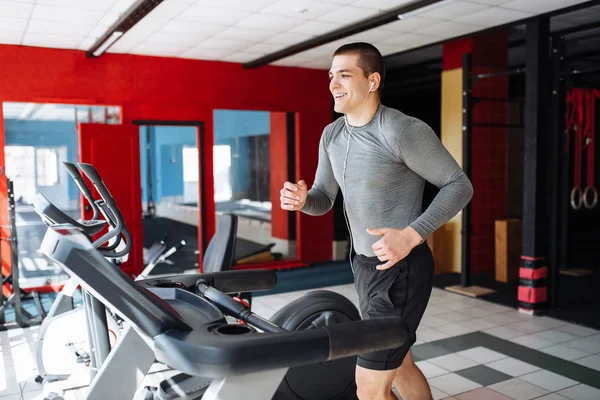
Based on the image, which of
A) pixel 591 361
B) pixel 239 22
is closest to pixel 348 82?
pixel 591 361

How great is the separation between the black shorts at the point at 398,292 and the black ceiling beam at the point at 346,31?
120 inches

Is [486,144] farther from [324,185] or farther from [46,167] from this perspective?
[46,167]

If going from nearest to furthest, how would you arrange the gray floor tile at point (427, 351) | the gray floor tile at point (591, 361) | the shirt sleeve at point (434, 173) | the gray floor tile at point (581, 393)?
the shirt sleeve at point (434, 173), the gray floor tile at point (581, 393), the gray floor tile at point (591, 361), the gray floor tile at point (427, 351)

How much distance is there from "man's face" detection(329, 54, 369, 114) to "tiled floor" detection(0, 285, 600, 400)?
85.1 inches

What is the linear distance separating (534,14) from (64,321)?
463cm

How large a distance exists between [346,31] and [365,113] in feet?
12.0

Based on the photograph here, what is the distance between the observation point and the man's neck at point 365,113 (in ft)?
6.89

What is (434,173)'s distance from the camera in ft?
6.34

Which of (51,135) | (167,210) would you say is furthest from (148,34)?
(51,135)

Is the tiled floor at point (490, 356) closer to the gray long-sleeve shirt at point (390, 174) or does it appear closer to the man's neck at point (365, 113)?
the gray long-sleeve shirt at point (390, 174)

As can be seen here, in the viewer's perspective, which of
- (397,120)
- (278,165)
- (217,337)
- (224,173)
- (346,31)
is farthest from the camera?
(224,173)

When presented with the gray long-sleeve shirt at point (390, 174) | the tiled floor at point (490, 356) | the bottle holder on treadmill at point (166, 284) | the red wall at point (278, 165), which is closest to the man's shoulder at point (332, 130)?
the gray long-sleeve shirt at point (390, 174)

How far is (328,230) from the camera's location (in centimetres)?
822

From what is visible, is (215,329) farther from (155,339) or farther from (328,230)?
(328,230)
